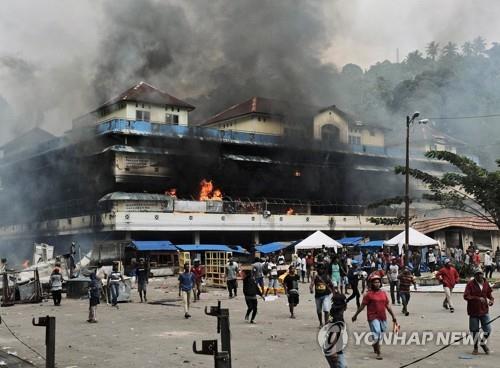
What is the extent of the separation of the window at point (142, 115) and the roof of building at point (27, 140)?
7.91 metres

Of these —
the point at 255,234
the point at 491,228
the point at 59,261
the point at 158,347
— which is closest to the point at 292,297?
the point at 158,347

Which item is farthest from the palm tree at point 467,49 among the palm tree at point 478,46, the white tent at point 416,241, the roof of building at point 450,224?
the white tent at point 416,241

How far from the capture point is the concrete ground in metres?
8.63

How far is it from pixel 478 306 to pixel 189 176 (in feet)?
102

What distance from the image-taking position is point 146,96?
38625 millimetres

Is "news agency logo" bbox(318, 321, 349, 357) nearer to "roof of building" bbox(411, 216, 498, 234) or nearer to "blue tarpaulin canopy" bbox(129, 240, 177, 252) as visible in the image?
"blue tarpaulin canopy" bbox(129, 240, 177, 252)

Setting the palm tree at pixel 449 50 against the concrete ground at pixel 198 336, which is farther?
the palm tree at pixel 449 50

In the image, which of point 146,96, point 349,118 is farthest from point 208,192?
point 349,118

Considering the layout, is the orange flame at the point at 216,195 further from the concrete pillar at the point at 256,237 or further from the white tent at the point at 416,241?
the white tent at the point at 416,241

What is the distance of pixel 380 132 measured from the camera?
5116cm

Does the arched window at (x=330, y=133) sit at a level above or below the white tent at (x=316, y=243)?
above

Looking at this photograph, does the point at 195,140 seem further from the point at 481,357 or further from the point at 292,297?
the point at 481,357

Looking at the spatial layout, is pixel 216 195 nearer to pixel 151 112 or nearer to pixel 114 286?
pixel 151 112

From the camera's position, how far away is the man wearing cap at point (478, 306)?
875 cm
